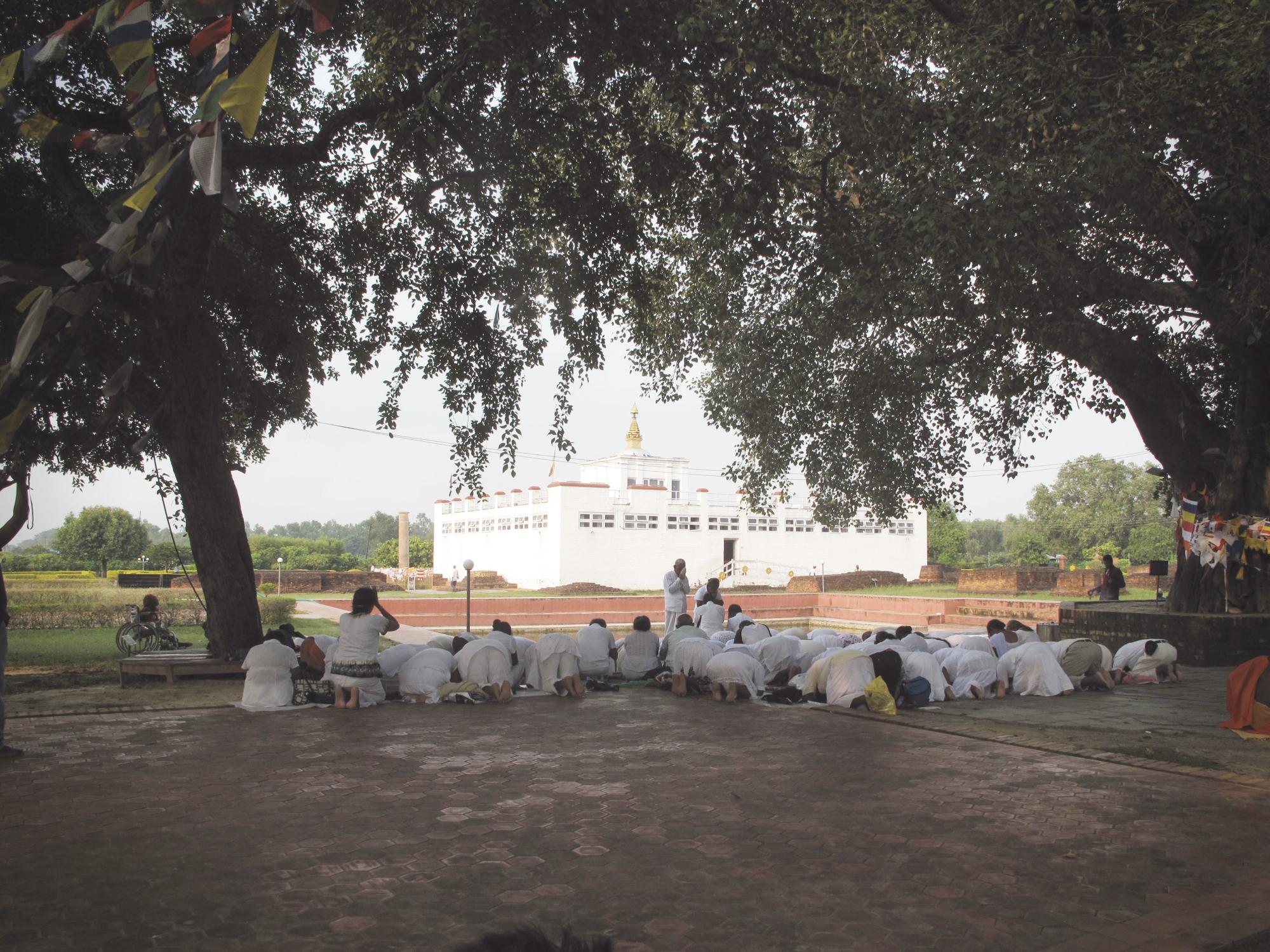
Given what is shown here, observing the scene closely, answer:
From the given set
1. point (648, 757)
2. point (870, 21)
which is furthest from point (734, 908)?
point (870, 21)

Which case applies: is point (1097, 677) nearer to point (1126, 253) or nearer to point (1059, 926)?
point (1126, 253)

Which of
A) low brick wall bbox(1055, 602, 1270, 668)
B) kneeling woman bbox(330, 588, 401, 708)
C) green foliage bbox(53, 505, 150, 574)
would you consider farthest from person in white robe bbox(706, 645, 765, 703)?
green foliage bbox(53, 505, 150, 574)

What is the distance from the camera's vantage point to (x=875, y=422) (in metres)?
14.9

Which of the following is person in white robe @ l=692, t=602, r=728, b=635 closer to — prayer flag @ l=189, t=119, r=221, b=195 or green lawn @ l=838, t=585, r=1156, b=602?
prayer flag @ l=189, t=119, r=221, b=195

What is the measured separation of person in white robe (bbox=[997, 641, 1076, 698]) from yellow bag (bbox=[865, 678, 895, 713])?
2088 mm

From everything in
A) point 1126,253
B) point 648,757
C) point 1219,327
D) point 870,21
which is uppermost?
point 870,21


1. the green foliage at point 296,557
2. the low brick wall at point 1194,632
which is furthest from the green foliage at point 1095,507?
the low brick wall at point 1194,632

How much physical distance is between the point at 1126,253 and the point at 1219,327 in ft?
5.20

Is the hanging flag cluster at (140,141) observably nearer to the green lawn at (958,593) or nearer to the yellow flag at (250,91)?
the yellow flag at (250,91)

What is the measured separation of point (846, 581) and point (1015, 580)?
28.4ft

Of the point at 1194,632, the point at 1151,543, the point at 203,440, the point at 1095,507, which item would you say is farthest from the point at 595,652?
the point at 1095,507

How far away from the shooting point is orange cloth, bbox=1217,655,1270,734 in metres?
8.45

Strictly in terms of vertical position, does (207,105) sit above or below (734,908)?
above

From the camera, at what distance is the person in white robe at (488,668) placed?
10.3 m
